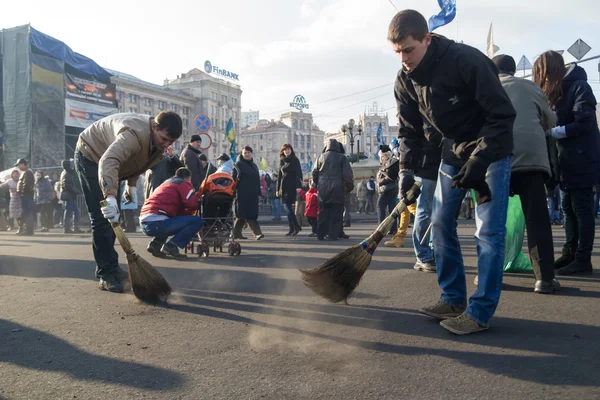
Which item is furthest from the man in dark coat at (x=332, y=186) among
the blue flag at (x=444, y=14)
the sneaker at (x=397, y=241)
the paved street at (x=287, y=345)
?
the blue flag at (x=444, y=14)

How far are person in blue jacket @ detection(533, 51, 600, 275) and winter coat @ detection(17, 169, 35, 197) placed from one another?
12386 mm

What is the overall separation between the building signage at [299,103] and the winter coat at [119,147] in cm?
11297

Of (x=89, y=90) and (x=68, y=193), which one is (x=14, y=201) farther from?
(x=89, y=90)

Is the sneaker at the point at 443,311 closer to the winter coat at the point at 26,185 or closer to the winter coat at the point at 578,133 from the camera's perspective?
the winter coat at the point at 578,133

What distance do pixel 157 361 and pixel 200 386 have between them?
0.51m

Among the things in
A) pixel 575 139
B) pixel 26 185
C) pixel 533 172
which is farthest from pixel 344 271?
pixel 26 185

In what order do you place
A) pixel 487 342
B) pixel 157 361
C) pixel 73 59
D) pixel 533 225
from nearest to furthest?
pixel 157 361, pixel 487 342, pixel 533 225, pixel 73 59

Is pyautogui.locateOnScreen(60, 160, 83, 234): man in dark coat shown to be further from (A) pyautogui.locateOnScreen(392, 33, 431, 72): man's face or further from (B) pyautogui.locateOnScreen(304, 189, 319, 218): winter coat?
(A) pyautogui.locateOnScreen(392, 33, 431, 72): man's face

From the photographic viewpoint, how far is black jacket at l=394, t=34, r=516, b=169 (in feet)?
10.6

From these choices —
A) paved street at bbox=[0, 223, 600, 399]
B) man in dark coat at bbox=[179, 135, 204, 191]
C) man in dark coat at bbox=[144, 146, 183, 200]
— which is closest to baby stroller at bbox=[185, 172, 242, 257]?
man in dark coat at bbox=[144, 146, 183, 200]

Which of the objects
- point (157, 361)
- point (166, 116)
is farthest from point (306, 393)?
point (166, 116)

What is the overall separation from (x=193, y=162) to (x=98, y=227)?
5093 mm

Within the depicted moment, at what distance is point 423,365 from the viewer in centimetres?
273

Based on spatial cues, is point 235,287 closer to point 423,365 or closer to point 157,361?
point 157,361
